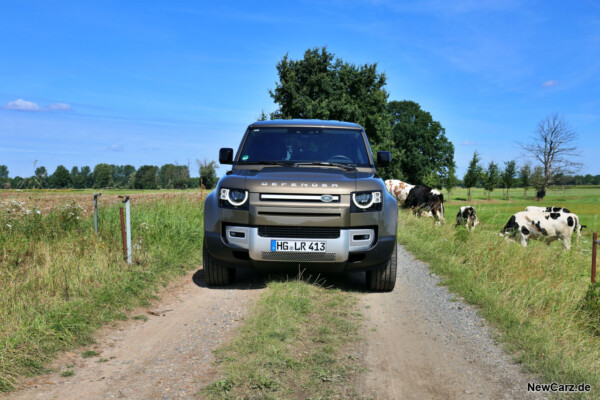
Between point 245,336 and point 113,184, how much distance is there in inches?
274

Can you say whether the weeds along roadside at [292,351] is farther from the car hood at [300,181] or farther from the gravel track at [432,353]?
the car hood at [300,181]

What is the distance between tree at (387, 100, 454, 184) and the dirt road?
49303 millimetres

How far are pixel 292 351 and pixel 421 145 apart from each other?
177ft

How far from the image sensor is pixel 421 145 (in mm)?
54844

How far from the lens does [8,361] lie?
343 centimetres

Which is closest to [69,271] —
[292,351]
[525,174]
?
[292,351]

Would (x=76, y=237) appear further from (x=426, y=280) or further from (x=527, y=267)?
(x=527, y=267)

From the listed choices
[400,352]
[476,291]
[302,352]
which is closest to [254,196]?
[302,352]

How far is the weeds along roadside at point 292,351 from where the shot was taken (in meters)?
3.13

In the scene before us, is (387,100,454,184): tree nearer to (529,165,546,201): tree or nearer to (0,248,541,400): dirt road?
(529,165,546,201): tree

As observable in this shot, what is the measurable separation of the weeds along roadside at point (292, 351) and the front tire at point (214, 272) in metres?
0.88

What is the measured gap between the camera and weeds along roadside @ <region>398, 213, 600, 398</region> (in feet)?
12.5

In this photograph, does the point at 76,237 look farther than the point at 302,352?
Yes

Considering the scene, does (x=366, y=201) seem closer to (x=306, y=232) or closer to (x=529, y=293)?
(x=306, y=232)
